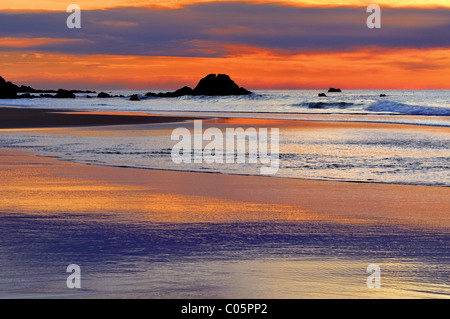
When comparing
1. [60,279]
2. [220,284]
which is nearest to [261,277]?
[220,284]

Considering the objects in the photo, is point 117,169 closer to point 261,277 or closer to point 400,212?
point 400,212

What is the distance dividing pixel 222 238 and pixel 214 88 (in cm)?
11524

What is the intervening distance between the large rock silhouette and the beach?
4272 inches

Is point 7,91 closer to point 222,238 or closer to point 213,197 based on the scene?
point 213,197

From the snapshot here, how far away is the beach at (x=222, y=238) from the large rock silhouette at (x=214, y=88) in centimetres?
10851

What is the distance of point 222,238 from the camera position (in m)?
6.41

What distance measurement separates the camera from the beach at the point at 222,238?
4844 mm

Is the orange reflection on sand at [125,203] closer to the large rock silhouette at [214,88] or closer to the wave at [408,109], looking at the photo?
the wave at [408,109]

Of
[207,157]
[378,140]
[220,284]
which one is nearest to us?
[220,284]

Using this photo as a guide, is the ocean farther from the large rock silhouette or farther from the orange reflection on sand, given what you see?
the large rock silhouette

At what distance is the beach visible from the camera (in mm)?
4844

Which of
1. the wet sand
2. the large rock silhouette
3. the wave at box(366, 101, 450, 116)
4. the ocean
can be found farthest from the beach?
the large rock silhouette
